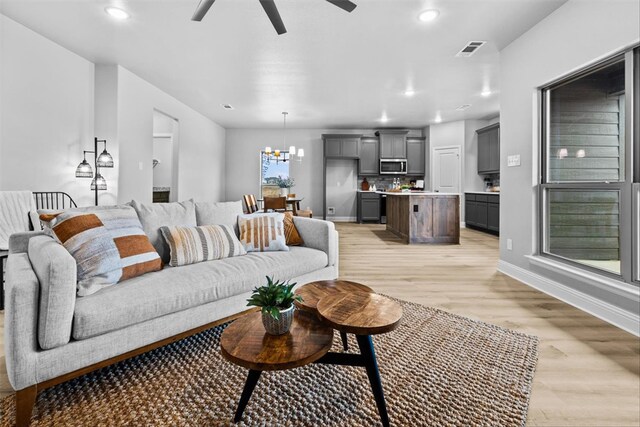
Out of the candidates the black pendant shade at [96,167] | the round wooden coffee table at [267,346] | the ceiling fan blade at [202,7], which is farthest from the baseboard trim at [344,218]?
the round wooden coffee table at [267,346]

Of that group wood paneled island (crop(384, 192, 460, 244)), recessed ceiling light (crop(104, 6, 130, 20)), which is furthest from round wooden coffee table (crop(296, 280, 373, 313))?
wood paneled island (crop(384, 192, 460, 244))

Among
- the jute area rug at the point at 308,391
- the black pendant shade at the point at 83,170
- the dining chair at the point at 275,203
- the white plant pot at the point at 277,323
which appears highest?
the black pendant shade at the point at 83,170

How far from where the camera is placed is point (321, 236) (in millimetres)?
2672

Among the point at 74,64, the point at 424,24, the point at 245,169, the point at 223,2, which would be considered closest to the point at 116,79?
the point at 74,64

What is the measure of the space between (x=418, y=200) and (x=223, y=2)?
4.21 meters

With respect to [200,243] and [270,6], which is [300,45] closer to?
[270,6]

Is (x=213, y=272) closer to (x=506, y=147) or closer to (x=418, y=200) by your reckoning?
(x=506, y=147)

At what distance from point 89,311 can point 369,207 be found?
305 inches

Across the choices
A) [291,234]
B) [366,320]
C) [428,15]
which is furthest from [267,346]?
[428,15]

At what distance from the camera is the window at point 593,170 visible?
2.24 metres

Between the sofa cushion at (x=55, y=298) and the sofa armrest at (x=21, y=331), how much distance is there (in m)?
0.02

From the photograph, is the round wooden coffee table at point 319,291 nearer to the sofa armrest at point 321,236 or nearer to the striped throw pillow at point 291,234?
the sofa armrest at point 321,236

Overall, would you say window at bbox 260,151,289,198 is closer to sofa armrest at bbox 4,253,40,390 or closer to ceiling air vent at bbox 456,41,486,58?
ceiling air vent at bbox 456,41,486,58

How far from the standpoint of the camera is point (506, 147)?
11.7 feet
